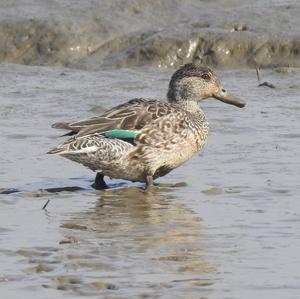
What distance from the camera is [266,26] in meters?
15.5

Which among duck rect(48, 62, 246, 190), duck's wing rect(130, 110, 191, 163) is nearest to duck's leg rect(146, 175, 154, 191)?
duck rect(48, 62, 246, 190)

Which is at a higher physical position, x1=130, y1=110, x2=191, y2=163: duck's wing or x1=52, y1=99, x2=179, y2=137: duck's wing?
x1=52, y1=99, x2=179, y2=137: duck's wing

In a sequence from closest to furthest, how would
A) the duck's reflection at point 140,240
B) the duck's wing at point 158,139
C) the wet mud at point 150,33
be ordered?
1. the duck's reflection at point 140,240
2. the duck's wing at point 158,139
3. the wet mud at point 150,33

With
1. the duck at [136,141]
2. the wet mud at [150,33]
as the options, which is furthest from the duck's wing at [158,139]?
the wet mud at [150,33]

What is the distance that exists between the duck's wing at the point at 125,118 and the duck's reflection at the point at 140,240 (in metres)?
0.54

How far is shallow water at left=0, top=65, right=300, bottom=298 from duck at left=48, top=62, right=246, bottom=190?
0.61 ft

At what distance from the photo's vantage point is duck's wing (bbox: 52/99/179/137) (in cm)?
936

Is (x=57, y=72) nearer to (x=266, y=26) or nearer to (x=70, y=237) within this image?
(x=266, y=26)

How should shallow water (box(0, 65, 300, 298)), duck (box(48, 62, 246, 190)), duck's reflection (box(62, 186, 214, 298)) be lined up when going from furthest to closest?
duck (box(48, 62, 246, 190)) < duck's reflection (box(62, 186, 214, 298)) < shallow water (box(0, 65, 300, 298))

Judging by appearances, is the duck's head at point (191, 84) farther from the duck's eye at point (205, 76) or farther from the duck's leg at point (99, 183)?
the duck's leg at point (99, 183)

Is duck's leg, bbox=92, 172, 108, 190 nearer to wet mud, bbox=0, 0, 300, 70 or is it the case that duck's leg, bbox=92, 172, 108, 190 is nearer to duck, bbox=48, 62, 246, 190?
duck, bbox=48, 62, 246, 190

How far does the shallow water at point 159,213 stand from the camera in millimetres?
6566

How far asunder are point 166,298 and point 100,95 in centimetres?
763

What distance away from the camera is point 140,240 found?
25.0 feet
